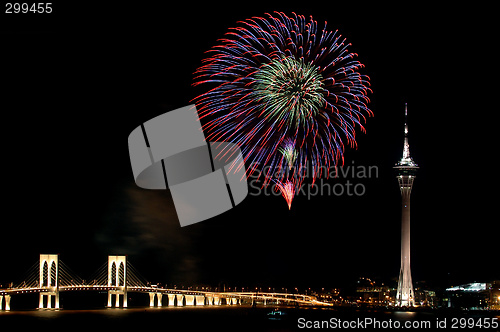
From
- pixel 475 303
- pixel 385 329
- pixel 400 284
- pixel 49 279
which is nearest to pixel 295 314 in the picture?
pixel 400 284

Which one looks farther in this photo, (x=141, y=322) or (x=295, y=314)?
(x=295, y=314)

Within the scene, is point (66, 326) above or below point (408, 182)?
below

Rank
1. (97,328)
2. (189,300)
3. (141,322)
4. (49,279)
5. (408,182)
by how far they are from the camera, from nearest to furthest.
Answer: (97,328)
(141,322)
(49,279)
(408,182)
(189,300)

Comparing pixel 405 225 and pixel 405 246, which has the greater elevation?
pixel 405 225

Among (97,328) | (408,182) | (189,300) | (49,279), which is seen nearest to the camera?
(97,328)

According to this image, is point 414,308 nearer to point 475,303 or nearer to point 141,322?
point 475,303

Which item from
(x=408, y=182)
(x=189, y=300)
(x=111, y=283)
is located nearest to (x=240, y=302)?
(x=189, y=300)

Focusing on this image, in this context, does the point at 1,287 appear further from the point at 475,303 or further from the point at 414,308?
the point at 475,303
